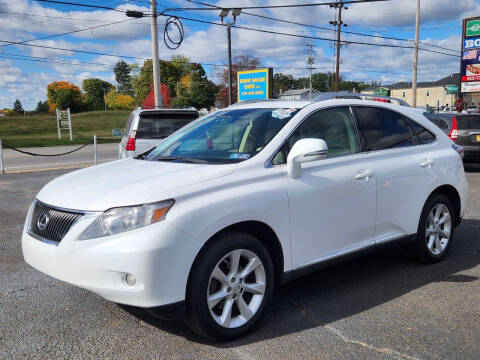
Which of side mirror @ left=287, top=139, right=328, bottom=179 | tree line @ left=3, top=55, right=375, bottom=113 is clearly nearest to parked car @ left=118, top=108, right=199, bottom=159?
side mirror @ left=287, top=139, right=328, bottom=179

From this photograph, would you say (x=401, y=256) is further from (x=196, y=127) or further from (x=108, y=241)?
(x=108, y=241)

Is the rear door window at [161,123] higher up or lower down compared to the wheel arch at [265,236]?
higher up

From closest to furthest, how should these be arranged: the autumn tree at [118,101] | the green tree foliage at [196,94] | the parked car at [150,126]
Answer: the parked car at [150,126], the green tree foliage at [196,94], the autumn tree at [118,101]

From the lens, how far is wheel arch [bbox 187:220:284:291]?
3.19 meters

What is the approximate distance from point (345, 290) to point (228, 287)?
1.47 m

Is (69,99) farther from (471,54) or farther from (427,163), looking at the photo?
(427,163)

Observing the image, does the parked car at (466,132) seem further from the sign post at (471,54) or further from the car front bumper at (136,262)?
the sign post at (471,54)

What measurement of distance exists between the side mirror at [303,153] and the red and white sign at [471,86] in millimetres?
33266

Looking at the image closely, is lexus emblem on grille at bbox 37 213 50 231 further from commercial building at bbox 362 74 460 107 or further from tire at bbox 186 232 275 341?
commercial building at bbox 362 74 460 107

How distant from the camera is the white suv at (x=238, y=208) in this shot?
115 inches

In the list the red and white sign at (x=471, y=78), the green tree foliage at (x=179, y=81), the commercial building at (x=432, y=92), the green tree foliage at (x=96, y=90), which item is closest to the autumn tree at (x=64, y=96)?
the green tree foliage at (x=96, y=90)

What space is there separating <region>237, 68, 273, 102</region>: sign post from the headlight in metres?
17.8

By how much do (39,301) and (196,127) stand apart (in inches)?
82.6

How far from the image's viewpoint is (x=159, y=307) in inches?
114
